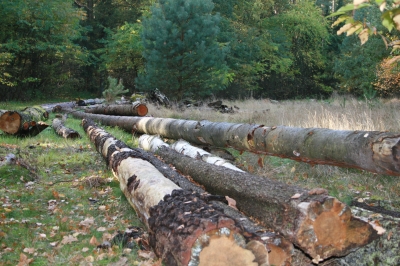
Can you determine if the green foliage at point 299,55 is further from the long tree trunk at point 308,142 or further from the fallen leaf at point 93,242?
the fallen leaf at point 93,242

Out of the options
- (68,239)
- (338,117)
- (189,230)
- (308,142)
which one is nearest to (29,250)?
(68,239)

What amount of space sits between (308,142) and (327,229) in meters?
2.25

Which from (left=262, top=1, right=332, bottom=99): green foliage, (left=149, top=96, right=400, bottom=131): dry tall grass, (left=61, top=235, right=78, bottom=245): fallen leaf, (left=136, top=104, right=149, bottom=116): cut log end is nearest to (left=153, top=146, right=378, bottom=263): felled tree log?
(left=61, top=235, right=78, bottom=245): fallen leaf

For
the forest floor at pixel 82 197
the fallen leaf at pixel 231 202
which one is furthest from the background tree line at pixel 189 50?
the fallen leaf at pixel 231 202

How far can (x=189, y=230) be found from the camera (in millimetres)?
A: 2662

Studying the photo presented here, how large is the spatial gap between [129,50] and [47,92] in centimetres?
769

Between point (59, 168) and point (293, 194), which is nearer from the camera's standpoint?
point (293, 194)

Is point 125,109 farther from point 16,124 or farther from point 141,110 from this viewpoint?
point 16,124

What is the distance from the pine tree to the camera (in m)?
17.9

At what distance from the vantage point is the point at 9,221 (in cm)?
415

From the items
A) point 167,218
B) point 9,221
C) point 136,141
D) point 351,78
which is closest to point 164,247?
point 167,218

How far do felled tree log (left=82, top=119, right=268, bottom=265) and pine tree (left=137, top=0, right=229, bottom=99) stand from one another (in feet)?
47.6

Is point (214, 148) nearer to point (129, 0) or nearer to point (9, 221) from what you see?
point (9, 221)

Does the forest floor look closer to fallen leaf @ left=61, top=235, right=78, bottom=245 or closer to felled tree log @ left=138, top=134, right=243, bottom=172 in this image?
fallen leaf @ left=61, top=235, right=78, bottom=245
